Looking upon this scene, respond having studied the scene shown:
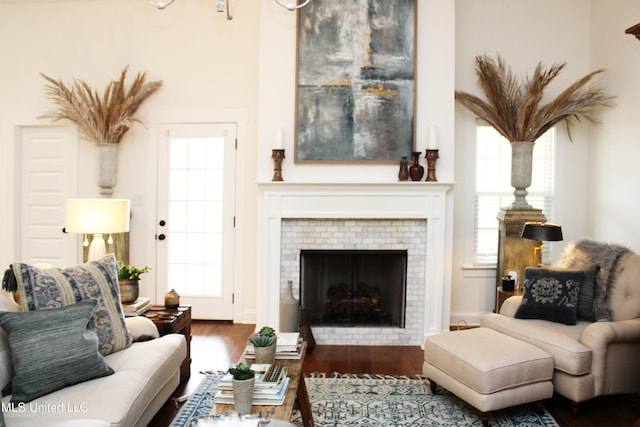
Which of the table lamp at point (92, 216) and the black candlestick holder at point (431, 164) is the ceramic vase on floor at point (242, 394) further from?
the black candlestick holder at point (431, 164)

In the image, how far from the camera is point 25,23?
4812 millimetres

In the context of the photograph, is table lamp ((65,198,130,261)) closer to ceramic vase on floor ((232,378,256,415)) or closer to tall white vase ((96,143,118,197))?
tall white vase ((96,143,118,197))

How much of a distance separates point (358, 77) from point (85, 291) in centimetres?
281

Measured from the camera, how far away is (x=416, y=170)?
4043mm

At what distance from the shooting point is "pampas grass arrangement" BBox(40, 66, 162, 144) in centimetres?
455

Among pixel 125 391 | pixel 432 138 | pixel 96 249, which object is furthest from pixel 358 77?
pixel 125 391

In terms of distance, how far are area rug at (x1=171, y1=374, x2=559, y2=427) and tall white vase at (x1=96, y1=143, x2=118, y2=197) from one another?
2.40 meters

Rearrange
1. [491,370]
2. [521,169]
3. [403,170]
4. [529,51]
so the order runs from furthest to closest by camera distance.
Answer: [529,51], [521,169], [403,170], [491,370]

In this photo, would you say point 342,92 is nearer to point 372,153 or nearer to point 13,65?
point 372,153

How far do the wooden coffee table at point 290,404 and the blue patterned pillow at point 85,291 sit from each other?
903 mm

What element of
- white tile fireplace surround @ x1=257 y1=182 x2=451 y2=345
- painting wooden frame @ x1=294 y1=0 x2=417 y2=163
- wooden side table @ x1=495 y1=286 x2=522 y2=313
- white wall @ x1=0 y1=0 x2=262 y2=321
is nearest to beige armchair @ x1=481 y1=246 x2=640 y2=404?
wooden side table @ x1=495 y1=286 x2=522 y2=313

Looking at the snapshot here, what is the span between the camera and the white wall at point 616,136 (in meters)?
3.89

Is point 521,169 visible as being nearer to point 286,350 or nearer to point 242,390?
point 286,350

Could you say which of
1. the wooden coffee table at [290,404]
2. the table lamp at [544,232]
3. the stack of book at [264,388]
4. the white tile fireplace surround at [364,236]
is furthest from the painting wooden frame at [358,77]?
the stack of book at [264,388]
